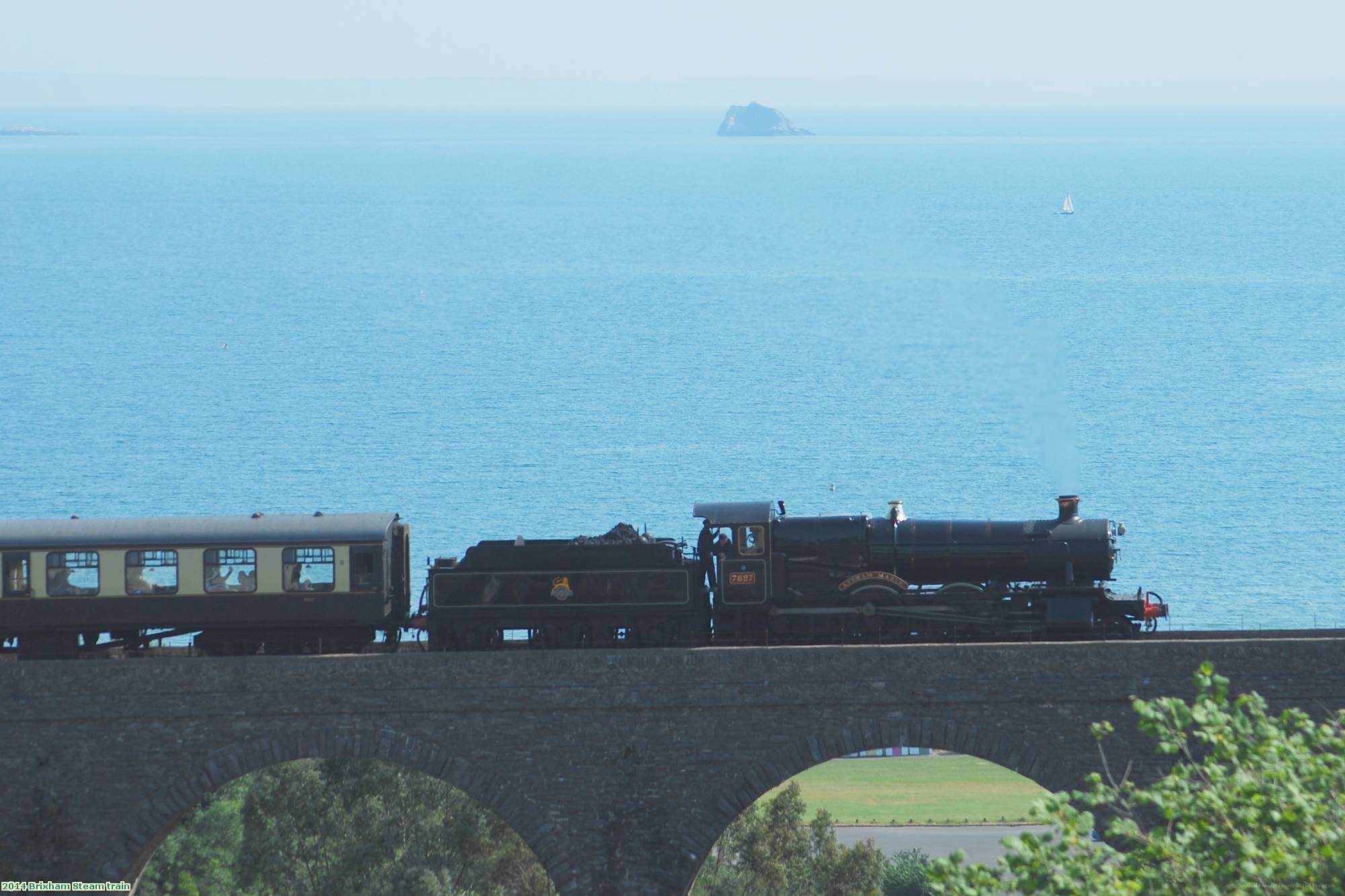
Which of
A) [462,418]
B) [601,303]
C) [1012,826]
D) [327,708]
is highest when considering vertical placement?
[601,303]

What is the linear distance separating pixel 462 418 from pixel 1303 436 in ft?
178

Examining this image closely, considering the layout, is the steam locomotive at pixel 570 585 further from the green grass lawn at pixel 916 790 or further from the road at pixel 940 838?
the green grass lawn at pixel 916 790

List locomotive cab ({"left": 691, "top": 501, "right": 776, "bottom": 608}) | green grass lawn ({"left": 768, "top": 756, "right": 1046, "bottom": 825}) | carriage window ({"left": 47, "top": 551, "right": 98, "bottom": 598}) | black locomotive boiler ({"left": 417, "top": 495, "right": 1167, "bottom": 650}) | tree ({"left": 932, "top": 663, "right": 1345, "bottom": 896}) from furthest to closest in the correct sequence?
green grass lawn ({"left": 768, "top": 756, "right": 1046, "bottom": 825}), locomotive cab ({"left": 691, "top": 501, "right": 776, "bottom": 608}), black locomotive boiler ({"left": 417, "top": 495, "right": 1167, "bottom": 650}), carriage window ({"left": 47, "top": 551, "right": 98, "bottom": 598}), tree ({"left": 932, "top": 663, "right": 1345, "bottom": 896})

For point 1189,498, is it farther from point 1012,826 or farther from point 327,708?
point 327,708

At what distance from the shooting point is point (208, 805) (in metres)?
53.0

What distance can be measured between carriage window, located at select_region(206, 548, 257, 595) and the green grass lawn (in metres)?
35.9

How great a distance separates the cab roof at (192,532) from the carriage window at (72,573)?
0.64 feet

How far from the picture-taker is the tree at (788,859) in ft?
164

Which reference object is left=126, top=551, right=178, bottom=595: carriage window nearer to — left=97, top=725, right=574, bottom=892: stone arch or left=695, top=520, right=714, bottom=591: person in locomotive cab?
left=97, top=725, right=574, bottom=892: stone arch

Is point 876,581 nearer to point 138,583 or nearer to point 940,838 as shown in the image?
point 138,583

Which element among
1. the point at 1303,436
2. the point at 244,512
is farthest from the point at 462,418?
the point at 1303,436

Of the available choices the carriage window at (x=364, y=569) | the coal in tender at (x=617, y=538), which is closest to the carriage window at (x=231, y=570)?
the carriage window at (x=364, y=569)

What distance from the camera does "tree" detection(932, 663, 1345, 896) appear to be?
64.7 ft

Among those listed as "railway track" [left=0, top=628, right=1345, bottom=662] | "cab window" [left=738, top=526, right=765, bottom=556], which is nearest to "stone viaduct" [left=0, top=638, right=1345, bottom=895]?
"railway track" [left=0, top=628, right=1345, bottom=662]
